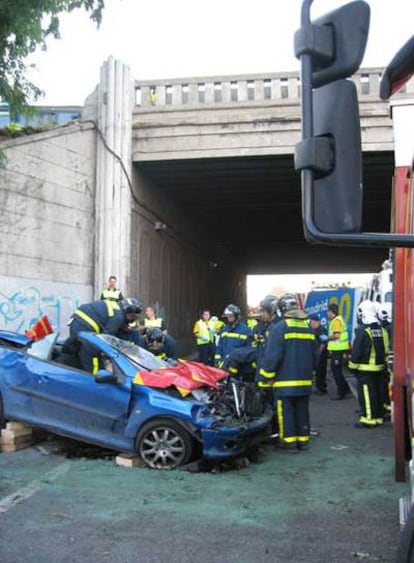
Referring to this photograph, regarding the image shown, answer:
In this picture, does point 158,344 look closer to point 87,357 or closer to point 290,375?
point 87,357

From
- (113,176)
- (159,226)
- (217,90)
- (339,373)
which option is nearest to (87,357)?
(339,373)

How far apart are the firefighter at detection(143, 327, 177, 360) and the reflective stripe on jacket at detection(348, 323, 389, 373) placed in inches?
110

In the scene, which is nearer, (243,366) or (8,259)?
(243,366)

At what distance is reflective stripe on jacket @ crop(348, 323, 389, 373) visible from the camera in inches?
355

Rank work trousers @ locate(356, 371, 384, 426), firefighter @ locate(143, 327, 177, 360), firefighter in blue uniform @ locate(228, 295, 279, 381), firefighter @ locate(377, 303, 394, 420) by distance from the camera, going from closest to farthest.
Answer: firefighter in blue uniform @ locate(228, 295, 279, 381), work trousers @ locate(356, 371, 384, 426), firefighter @ locate(377, 303, 394, 420), firefighter @ locate(143, 327, 177, 360)

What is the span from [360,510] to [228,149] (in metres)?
11.3

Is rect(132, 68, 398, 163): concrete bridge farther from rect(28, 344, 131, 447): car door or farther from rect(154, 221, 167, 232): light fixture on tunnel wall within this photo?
rect(28, 344, 131, 447): car door

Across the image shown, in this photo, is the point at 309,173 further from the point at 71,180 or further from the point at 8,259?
the point at 71,180

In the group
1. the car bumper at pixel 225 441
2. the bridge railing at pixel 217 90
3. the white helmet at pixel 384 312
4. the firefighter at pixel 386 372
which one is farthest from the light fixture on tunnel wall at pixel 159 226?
the car bumper at pixel 225 441

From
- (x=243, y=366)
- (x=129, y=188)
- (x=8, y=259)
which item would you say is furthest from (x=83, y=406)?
(x=129, y=188)

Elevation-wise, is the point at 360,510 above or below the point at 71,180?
below

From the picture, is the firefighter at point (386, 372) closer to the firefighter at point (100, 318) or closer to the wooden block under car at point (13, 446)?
the firefighter at point (100, 318)

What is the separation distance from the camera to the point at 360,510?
526 cm

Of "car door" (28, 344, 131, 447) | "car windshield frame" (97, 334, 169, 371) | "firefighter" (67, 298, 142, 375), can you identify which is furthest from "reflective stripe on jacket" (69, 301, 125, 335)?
"car door" (28, 344, 131, 447)
